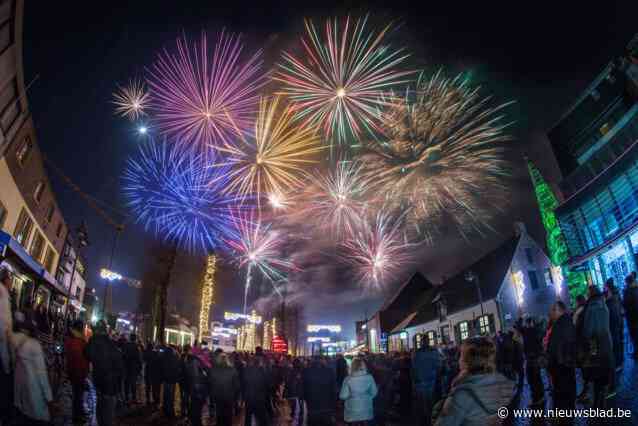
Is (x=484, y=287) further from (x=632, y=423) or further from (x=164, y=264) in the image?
(x=632, y=423)

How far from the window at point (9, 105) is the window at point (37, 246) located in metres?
10.4

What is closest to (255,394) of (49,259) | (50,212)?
(50,212)

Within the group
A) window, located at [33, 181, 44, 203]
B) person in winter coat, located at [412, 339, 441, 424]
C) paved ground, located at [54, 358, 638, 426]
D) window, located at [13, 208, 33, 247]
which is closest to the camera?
paved ground, located at [54, 358, 638, 426]

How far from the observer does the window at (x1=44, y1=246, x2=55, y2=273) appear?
29.0 m

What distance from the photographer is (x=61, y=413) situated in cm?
898

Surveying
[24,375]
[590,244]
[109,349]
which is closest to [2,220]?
[109,349]

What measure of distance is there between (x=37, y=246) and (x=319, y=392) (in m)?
27.6

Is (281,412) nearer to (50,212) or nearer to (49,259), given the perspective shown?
(50,212)

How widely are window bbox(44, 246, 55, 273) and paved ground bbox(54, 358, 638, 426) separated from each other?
20.3 metres

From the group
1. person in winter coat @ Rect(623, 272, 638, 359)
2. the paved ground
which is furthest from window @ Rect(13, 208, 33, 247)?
person in winter coat @ Rect(623, 272, 638, 359)

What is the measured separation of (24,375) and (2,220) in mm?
17973

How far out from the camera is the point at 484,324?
1160 inches

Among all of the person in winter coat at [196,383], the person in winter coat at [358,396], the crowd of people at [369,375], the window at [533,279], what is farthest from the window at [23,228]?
the window at [533,279]

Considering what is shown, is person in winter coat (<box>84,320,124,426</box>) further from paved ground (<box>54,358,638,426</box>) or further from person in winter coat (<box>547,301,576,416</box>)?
person in winter coat (<box>547,301,576,416</box>)
